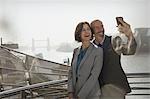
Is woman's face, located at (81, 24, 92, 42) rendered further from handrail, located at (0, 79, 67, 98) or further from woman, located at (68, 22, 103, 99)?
handrail, located at (0, 79, 67, 98)

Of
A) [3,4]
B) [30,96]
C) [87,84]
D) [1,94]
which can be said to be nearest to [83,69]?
[87,84]

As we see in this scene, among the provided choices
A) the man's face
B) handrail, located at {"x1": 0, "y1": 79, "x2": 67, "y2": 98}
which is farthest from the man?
handrail, located at {"x1": 0, "y1": 79, "x2": 67, "y2": 98}

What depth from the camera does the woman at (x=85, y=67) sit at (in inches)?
58.1

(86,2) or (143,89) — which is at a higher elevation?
(86,2)

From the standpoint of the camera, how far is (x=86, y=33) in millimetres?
1476

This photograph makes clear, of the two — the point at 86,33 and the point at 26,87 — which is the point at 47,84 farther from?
the point at 86,33

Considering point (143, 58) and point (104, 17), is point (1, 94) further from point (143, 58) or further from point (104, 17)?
point (143, 58)

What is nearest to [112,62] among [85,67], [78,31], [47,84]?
[85,67]

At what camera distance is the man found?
1493mm

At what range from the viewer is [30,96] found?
1.53m

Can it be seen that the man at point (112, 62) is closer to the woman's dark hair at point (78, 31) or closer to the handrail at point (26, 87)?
the woman's dark hair at point (78, 31)

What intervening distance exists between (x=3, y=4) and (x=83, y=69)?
2.21 ft

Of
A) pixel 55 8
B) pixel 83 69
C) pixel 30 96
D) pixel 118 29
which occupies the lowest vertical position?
pixel 30 96

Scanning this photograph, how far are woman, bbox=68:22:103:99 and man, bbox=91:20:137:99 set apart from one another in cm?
Answer: 4
